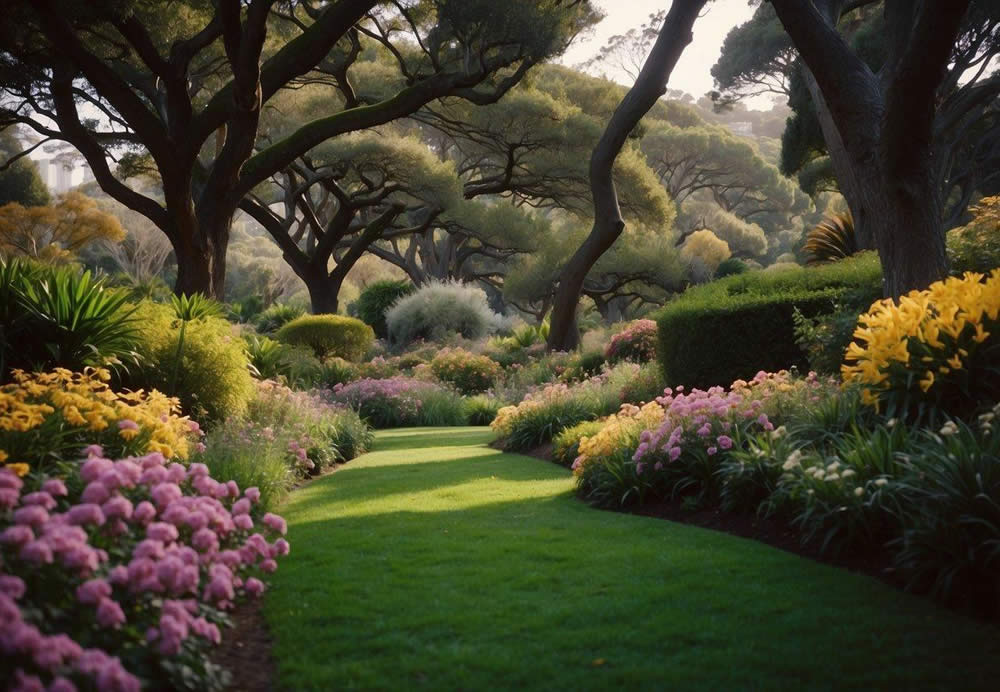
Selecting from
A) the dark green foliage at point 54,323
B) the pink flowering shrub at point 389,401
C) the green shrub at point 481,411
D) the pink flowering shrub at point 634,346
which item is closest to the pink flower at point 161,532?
the dark green foliage at point 54,323

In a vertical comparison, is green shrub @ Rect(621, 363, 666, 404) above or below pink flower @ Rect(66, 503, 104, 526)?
above

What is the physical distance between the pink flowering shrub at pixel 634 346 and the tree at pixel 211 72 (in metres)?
5.59

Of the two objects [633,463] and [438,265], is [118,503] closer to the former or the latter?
[633,463]

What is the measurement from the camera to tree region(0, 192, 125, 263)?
34.2 metres

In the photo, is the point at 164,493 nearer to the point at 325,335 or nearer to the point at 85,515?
the point at 85,515

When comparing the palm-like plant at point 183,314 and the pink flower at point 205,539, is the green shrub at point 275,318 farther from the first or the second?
the pink flower at point 205,539

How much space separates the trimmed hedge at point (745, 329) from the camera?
35.9 ft

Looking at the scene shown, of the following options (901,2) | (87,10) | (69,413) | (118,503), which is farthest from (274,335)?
(118,503)

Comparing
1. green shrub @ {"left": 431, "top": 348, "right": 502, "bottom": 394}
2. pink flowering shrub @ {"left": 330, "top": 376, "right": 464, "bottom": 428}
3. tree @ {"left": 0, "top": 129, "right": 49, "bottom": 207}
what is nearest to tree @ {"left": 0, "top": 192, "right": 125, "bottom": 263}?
tree @ {"left": 0, "top": 129, "right": 49, "bottom": 207}

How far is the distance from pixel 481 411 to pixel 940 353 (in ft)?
37.1

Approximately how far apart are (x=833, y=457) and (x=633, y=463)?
223cm

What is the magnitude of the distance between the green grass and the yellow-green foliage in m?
2.91

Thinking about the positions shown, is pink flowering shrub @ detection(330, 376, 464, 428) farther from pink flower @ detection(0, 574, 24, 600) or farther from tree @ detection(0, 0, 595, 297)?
pink flower @ detection(0, 574, 24, 600)

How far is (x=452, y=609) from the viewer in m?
4.34
